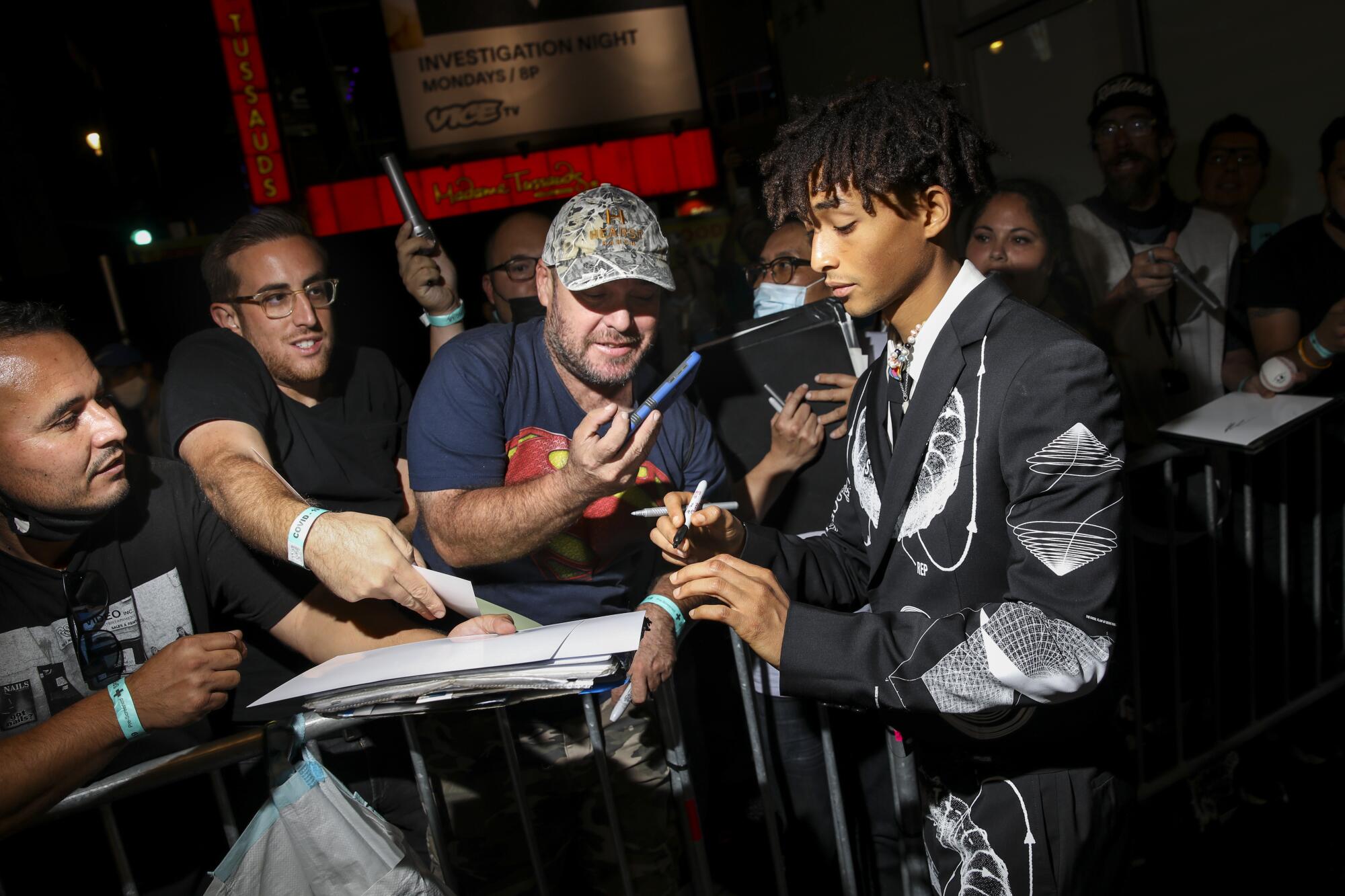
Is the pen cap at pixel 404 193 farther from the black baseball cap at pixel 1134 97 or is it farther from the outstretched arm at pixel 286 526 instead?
the black baseball cap at pixel 1134 97

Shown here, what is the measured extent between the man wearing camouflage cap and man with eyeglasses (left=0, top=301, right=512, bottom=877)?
0.94 feet

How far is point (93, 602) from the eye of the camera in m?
1.74

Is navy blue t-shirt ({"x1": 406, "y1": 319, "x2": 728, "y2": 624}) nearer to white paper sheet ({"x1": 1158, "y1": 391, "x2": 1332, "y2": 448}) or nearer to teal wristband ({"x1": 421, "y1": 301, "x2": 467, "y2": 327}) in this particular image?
teal wristband ({"x1": 421, "y1": 301, "x2": 467, "y2": 327})

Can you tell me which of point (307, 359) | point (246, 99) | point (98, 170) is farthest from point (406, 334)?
point (246, 99)

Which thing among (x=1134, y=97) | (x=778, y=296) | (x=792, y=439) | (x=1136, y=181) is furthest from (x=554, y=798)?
(x=1134, y=97)

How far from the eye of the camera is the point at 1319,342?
2834mm

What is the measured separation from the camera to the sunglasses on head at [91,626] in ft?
5.63

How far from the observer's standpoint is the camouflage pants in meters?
2.15

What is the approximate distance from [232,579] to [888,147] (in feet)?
5.71

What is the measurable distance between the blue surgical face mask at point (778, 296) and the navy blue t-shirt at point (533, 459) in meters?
0.99

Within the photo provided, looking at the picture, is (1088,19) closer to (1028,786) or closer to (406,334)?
(406,334)

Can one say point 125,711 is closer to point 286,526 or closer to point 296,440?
point 286,526

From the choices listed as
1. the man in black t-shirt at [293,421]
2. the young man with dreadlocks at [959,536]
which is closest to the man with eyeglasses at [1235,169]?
the young man with dreadlocks at [959,536]

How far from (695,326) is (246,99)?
178 inches
